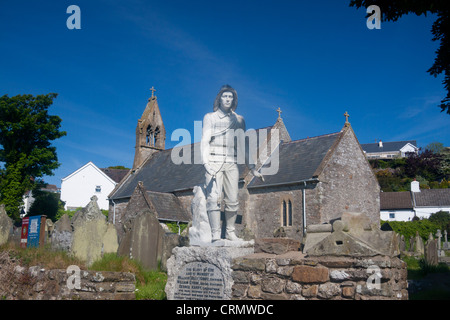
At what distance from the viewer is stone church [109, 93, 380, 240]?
2263 centimetres

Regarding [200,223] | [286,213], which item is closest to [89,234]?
[200,223]

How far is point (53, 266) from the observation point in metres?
8.12

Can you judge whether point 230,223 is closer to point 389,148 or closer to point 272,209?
point 272,209

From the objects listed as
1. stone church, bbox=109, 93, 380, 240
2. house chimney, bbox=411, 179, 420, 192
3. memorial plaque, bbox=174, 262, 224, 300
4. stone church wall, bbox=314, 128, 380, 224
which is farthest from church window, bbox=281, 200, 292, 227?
house chimney, bbox=411, 179, 420, 192

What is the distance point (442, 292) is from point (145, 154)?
31726 mm

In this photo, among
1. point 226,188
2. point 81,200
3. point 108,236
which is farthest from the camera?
point 81,200

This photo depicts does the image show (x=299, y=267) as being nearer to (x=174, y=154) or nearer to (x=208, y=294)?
(x=208, y=294)

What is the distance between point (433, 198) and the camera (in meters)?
45.2

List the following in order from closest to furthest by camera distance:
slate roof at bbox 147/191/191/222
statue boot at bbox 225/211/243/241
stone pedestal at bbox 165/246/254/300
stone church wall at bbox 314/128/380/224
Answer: stone pedestal at bbox 165/246/254/300 < statue boot at bbox 225/211/243/241 < stone church wall at bbox 314/128/380/224 < slate roof at bbox 147/191/191/222

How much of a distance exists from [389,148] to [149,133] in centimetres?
6257

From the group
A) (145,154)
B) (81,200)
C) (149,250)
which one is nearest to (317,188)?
(149,250)

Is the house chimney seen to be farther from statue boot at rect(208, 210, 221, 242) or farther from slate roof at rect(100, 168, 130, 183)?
statue boot at rect(208, 210, 221, 242)

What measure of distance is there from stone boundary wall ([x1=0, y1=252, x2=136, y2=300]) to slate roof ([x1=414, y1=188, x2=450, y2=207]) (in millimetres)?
44447

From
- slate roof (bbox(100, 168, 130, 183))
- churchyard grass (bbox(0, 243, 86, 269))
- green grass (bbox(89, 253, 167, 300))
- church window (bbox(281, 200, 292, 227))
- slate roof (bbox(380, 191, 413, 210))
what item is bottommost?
green grass (bbox(89, 253, 167, 300))
